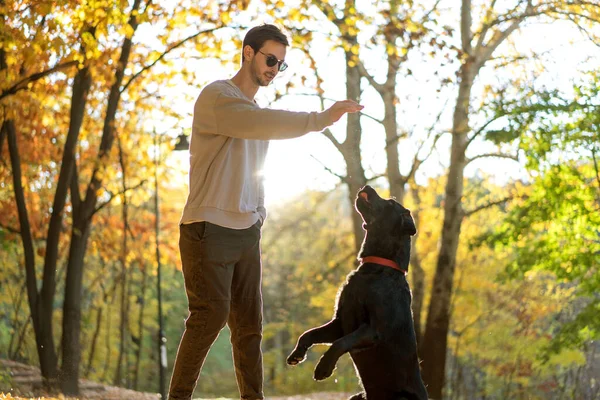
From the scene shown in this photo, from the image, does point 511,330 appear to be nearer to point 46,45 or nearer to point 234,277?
point 46,45

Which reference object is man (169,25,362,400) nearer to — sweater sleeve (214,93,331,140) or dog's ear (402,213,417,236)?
sweater sleeve (214,93,331,140)

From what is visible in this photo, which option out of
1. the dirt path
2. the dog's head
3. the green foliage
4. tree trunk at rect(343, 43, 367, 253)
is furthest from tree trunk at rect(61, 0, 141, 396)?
the dog's head

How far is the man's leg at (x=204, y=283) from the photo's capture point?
369 cm

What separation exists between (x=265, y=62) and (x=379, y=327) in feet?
4.32

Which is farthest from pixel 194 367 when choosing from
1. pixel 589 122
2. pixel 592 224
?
pixel 592 224

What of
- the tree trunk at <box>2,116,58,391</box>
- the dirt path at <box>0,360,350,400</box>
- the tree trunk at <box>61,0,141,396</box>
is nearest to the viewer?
the dirt path at <box>0,360,350,400</box>

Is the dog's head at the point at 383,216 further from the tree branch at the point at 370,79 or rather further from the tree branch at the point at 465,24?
the tree branch at the point at 465,24

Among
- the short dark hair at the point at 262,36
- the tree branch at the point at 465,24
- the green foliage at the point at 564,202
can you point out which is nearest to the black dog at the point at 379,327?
the short dark hair at the point at 262,36

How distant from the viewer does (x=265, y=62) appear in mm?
3844

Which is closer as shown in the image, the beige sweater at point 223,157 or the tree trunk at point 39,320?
the beige sweater at point 223,157

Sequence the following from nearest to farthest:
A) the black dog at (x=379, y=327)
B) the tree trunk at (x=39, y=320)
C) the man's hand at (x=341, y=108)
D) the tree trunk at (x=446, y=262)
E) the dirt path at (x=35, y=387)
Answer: the man's hand at (x=341, y=108) → the black dog at (x=379, y=327) → the dirt path at (x=35, y=387) → the tree trunk at (x=39, y=320) → the tree trunk at (x=446, y=262)

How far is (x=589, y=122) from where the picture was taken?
12375 millimetres

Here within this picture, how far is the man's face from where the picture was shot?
3.82m

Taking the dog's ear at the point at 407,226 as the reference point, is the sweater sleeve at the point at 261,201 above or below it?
above
